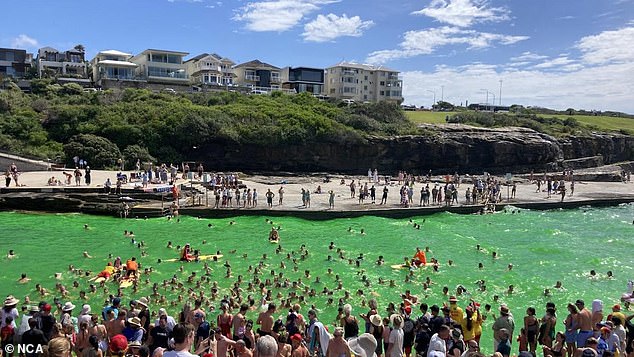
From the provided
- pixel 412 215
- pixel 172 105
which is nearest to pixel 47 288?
pixel 412 215

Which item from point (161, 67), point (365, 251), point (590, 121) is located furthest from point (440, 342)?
point (590, 121)

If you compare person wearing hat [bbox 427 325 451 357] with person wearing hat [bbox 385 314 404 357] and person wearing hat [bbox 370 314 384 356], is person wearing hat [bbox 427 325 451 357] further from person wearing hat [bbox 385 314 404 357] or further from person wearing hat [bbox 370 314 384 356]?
person wearing hat [bbox 370 314 384 356]

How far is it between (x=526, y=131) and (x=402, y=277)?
51.3 meters

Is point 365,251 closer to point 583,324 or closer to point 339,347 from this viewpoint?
point 583,324

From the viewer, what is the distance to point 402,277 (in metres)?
19.2

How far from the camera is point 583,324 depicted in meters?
9.91

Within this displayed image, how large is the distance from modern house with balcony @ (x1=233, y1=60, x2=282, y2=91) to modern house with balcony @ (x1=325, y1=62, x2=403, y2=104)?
1102 centimetres

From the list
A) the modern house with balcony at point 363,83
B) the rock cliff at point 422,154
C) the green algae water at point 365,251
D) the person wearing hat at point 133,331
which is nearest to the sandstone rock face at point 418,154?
the rock cliff at point 422,154

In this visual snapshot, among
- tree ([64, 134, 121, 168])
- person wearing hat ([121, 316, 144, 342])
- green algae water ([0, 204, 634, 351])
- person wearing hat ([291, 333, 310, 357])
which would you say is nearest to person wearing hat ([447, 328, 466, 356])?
person wearing hat ([291, 333, 310, 357])

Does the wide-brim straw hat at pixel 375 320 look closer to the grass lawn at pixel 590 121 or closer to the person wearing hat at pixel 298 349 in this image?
the person wearing hat at pixel 298 349

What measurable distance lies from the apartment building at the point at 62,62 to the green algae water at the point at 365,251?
61385 millimetres

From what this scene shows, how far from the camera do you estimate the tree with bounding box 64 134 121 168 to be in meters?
42.4

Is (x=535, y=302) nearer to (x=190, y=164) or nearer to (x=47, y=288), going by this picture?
(x=47, y=288)

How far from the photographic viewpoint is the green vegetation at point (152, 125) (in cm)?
4466
